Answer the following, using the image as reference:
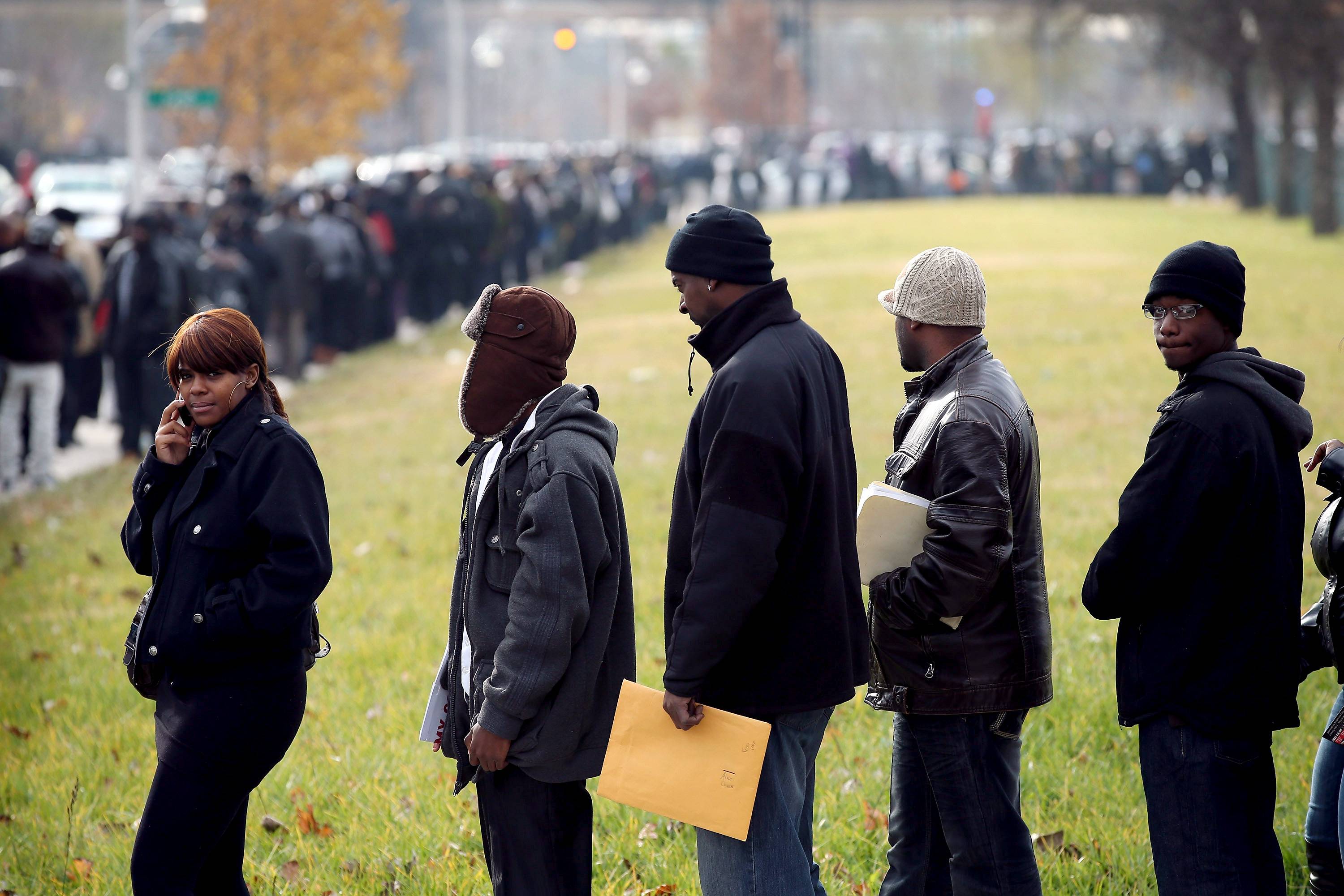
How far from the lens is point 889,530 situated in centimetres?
363

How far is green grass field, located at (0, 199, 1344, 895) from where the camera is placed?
189 inches

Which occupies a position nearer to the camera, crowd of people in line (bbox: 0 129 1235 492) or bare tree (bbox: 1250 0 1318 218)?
crowd of people in line (bbox: 0 129 1235 492)

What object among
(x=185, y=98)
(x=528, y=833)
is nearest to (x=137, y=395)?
(x=185, y=98)

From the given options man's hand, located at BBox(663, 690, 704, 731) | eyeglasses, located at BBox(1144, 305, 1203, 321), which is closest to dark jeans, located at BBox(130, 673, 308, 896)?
man's hand, located at BBox(663, 690, 704, 731)

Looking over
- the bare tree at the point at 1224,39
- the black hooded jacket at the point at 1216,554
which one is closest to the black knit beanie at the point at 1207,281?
the black hooded jacket at the point at 1216,554

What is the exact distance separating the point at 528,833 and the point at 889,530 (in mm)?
1129

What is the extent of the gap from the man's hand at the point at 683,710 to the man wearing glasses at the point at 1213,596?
1.00m

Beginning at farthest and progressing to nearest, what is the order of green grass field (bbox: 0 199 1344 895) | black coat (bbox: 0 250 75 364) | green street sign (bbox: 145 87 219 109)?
1. green street sign (bbox: 145 87 219 109)
2. black coat (bbox: 0 250 75 364)
3. green grass field (bbox: 0 199 1344 895)

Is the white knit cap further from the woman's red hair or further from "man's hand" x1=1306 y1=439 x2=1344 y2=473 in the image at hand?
the woman's red hair

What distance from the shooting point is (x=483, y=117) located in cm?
10312

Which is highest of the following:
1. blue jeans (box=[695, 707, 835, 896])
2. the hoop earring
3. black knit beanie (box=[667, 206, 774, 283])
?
black knit beanie (box=[667, 206, 774, 283])

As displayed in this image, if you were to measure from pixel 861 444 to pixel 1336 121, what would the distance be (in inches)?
889

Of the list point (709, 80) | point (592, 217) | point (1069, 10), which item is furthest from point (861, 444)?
point (709, 80)

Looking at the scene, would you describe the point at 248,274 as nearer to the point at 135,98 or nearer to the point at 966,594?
the point at 135,98
